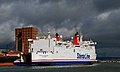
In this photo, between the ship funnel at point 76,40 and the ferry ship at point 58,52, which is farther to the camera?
the ship funnel at point 76,40

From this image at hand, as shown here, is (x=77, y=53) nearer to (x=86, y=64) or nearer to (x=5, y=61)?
(x=86, y=64)

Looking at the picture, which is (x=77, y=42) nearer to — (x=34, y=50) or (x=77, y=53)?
(x=77, y=53)

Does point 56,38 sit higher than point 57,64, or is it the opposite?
point 56,38

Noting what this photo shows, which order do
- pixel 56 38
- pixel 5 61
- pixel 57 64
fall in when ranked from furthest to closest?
pixel 5 61 → pixel 56 38 → pixel 57 64

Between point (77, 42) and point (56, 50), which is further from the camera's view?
point (77, 42)

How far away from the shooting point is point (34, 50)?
132m

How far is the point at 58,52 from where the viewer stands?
422 ft

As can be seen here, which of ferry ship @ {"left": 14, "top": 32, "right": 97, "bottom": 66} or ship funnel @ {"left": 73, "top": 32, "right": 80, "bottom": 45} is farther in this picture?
ship funnel @ {"left": 73, "top": 32, "right": 80, "bottom": 45}

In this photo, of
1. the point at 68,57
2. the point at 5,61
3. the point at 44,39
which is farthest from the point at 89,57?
the point at 5,61

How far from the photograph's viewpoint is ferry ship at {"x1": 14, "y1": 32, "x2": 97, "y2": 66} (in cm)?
12619

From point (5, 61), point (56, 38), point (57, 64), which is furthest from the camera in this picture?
point (5, 61)

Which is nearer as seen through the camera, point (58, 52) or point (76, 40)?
point (58, 52)

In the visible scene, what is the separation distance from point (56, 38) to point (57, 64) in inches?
540

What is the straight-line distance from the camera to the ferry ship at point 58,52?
414ft
